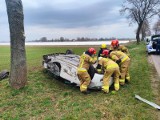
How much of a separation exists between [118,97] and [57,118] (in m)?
2.17

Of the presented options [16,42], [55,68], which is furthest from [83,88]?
[16,42]

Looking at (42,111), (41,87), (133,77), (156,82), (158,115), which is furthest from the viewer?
(133,77)

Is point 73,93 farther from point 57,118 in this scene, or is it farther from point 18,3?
point 18,3

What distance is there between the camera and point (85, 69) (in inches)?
281

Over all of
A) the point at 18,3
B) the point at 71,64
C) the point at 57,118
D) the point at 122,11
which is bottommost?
the point at 57,118

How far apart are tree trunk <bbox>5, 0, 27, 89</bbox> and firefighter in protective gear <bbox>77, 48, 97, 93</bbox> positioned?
203cm

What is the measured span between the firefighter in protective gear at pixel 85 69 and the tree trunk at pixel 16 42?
6.65 ft

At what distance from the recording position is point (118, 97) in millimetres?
6684

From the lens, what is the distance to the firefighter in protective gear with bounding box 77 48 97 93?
Result: 7.07 meters

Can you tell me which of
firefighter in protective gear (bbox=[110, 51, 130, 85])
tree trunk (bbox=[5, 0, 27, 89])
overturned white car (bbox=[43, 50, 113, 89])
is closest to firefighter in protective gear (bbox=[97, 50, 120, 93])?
overturned white car (bbox=[43, 50, 113, 89])

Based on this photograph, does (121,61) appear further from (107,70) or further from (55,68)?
(55,68)

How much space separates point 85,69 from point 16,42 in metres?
2.52

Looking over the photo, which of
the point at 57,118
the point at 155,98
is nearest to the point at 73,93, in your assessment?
the point at 57,118

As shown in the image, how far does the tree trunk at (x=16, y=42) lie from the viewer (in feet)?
23.7
